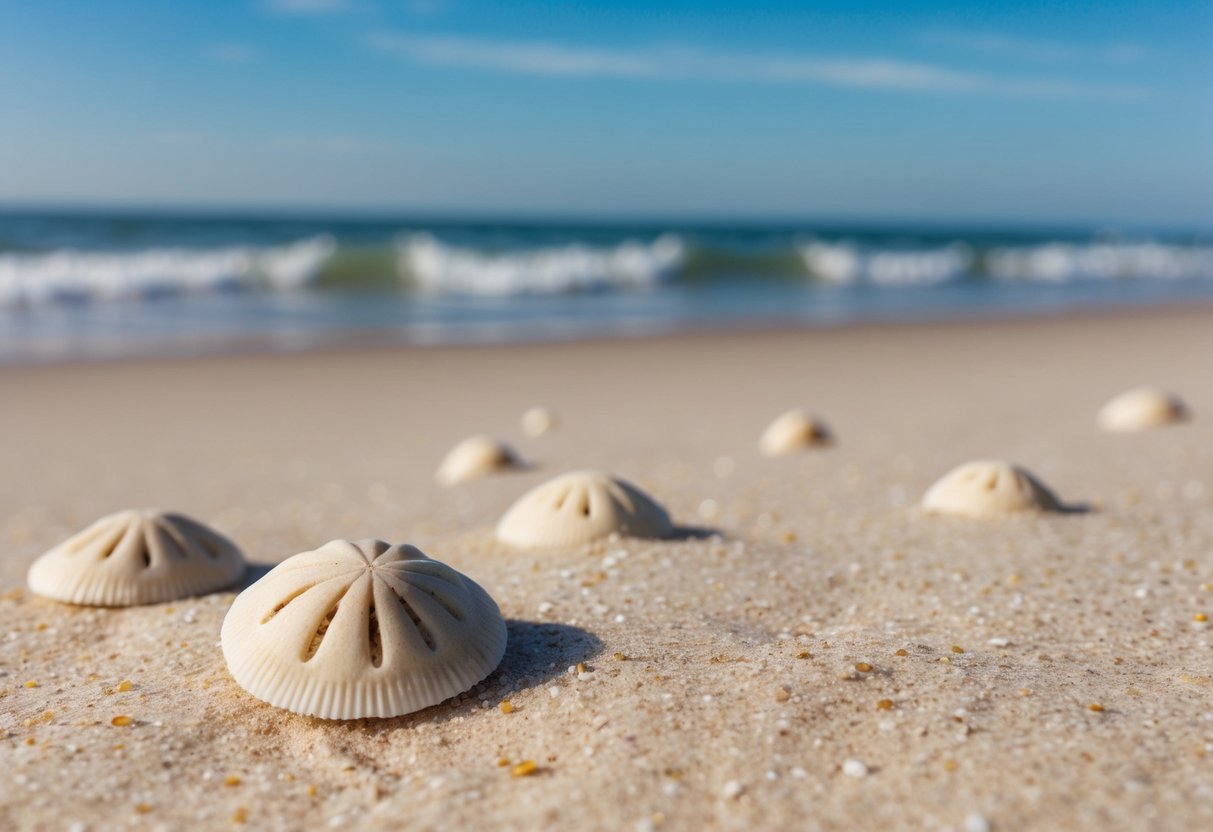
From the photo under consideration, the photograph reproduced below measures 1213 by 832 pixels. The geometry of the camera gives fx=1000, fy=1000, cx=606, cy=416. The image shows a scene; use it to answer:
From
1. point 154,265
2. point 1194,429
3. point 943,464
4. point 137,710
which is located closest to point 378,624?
point 137,710

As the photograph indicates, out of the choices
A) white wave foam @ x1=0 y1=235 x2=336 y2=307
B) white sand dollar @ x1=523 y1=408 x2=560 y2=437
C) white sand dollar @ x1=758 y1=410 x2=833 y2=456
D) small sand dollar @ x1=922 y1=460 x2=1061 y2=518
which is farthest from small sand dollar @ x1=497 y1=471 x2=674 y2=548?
white wave foam @ x1=0 y1=235 x2=336 y2=307

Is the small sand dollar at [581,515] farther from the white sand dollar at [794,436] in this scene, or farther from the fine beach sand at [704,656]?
the white sand dollar at [794,436]

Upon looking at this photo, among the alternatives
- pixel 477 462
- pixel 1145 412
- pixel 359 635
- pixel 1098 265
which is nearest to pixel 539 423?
pixel 477 462

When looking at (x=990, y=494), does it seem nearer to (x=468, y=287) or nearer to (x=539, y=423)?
(x=539, y=423)

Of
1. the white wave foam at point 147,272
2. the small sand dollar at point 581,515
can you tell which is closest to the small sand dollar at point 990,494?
the small sand dollar at point 581,515

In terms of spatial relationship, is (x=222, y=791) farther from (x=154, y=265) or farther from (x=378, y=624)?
(x=154, y=265)
